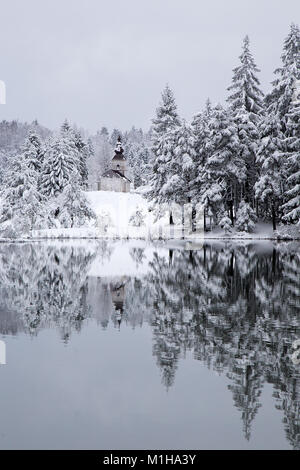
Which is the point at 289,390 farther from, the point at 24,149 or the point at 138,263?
the point at 24,149

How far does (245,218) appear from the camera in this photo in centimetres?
4797

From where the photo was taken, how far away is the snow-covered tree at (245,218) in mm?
47750

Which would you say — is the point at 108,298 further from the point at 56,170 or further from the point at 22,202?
the point at 56,170

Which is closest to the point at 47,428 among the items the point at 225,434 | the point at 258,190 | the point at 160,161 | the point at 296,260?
the point at 225,434

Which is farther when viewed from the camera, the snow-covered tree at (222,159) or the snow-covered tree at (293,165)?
the snow-covered tree at (222,159)

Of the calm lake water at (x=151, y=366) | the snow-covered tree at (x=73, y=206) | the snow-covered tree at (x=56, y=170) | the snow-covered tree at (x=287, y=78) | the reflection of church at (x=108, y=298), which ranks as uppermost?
the snow-covered tree at (x=287, y=78)

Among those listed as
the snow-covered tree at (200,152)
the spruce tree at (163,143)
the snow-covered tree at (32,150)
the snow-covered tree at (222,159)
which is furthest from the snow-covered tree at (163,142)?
the snow-covered tree at (32,150)

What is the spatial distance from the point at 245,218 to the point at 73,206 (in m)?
24.7

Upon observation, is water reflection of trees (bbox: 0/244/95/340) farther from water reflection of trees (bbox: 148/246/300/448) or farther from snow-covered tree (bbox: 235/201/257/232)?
snow-covered tree (bbox: 235/201/257/232)

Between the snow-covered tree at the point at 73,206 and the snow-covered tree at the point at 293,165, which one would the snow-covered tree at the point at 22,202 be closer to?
the snow-covered tree at the point at 73,206

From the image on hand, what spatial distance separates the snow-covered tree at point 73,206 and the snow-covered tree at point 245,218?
23511 mm

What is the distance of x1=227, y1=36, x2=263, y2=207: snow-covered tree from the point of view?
163ft

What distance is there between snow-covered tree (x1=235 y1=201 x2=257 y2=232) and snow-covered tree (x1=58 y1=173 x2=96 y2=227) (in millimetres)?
23511

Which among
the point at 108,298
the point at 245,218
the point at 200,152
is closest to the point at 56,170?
the point at 200,152
